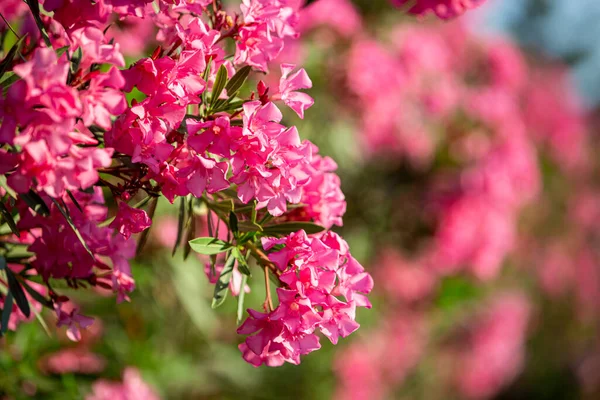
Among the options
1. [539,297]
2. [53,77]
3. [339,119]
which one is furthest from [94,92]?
[539,297]

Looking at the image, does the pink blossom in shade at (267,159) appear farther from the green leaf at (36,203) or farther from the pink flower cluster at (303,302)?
the green leaf at (36,203)

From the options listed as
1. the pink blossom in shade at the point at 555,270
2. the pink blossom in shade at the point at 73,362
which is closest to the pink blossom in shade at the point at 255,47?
the pink blossom in shade at the point at 73,362

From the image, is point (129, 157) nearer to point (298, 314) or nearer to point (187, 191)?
point (187, 191)

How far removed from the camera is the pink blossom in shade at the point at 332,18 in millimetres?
2129

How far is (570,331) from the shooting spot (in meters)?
5.51

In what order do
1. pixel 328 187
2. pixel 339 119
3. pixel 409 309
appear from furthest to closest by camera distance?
1. pixel 409 309
2. pixel 339 119
3. pixel 328 187

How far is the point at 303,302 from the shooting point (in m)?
0.62

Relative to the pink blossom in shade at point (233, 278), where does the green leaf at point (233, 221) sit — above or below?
above

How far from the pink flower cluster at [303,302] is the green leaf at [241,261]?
1.4 inches

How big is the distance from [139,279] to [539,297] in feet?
14.8

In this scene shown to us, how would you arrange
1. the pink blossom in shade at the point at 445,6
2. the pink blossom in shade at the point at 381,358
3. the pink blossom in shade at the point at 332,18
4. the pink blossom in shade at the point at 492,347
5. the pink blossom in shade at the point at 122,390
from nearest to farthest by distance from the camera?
the pink blossom in shade at the point at 445,6 → the pink blossom in shade at the point at 122,390 → the pink blossom in shade at the point at 332,18 → the pink blossom in shade at the point at 381,358 → the pink blossom in shade at the point at 492,347

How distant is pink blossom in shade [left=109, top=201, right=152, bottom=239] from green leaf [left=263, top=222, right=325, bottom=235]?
136mm

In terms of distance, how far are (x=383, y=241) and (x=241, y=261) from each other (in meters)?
1.80

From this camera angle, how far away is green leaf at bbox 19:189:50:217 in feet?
1.95
